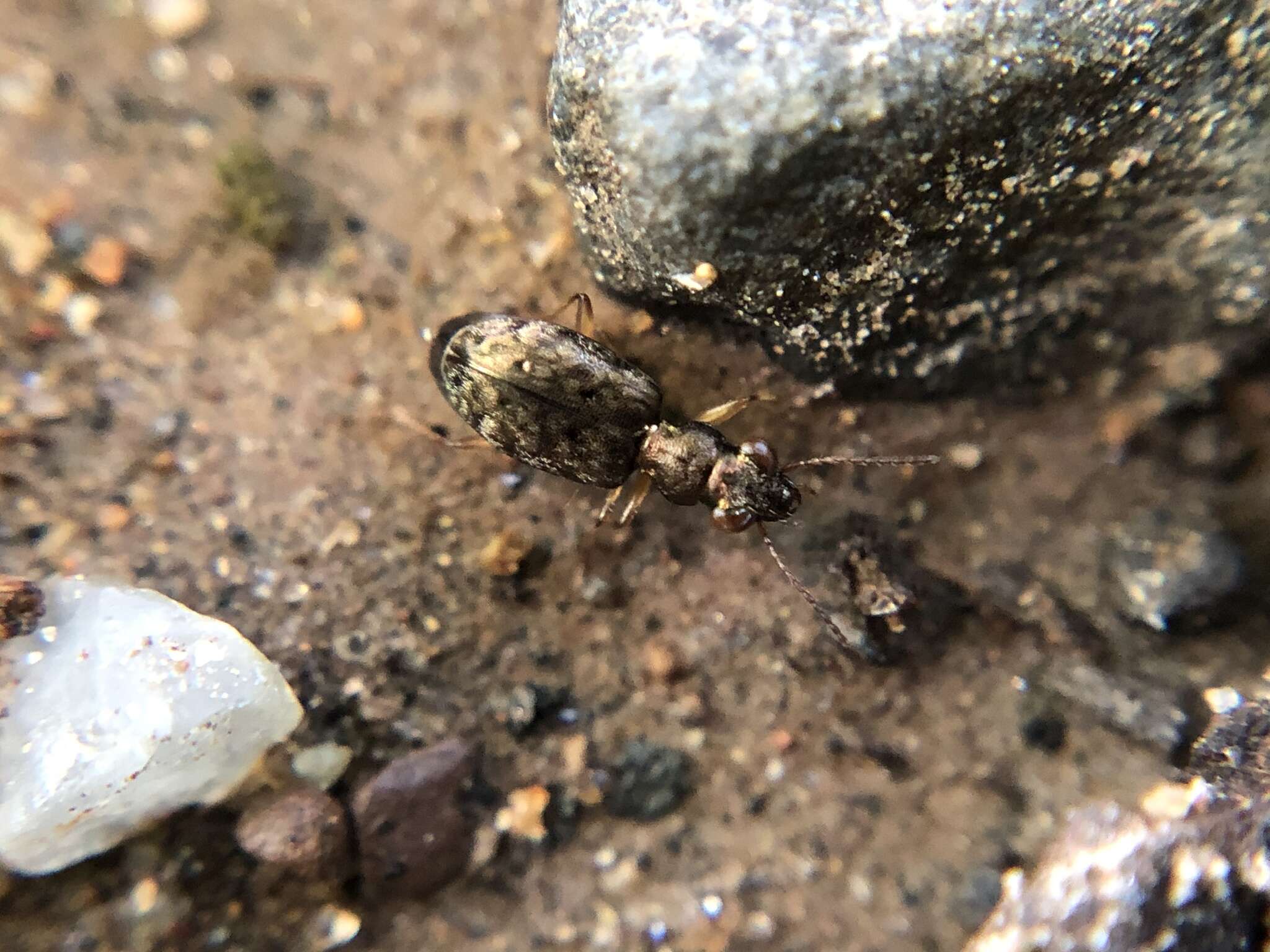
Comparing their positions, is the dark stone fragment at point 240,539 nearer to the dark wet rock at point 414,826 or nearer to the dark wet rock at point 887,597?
the dark wet rock at point 414,826

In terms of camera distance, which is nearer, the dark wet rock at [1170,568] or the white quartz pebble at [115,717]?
the white quartz pebble at [115,717]

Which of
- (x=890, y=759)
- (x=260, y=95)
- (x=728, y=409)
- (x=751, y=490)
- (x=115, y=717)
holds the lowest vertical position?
(x=115, y=717)

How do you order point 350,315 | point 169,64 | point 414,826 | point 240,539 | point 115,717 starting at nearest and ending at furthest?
1. point 115,717
2. point 414,826
3. point 240,539
4. point 350,315
5. point 169,64

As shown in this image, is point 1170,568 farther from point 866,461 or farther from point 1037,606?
point 866,461

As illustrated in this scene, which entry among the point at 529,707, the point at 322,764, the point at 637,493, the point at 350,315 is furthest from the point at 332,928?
the point at 350,315

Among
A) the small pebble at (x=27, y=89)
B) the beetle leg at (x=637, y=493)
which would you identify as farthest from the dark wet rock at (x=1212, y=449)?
A: the small pebble at (x=27, y=89)

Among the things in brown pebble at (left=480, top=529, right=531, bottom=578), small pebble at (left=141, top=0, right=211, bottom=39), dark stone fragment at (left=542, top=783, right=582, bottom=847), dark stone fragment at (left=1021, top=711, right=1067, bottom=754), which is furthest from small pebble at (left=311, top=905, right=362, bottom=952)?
small pebble at (left=141, top=0, right=211, bottom=39)

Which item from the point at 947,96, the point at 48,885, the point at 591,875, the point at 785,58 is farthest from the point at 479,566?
the point at 947,96
